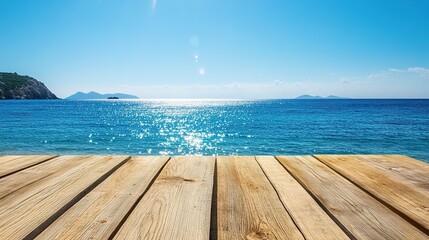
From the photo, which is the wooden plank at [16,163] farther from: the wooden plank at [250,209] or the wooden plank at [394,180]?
the wooden plank at [394,180]

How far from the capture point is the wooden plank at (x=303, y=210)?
3.55ft

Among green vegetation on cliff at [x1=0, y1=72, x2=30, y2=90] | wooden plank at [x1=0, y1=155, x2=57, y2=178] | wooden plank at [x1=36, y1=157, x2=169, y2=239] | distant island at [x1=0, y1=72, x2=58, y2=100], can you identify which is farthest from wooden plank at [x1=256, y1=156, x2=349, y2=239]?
green vegetation on cliff at [x1=0, y1=72, x2=30, y2=90]

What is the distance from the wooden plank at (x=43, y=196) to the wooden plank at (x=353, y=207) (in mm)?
1295

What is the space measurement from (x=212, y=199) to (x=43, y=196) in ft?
3.01

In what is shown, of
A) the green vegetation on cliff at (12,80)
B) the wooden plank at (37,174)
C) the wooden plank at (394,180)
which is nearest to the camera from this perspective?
the wooden plank at (394,180)

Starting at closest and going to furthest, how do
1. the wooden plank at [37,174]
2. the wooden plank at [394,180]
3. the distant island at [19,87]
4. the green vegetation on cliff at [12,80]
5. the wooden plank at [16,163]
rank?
the wooden plank at [394,180] < the wooden plank at [37,174] < the wooden plank at [16,163] < the distant island at [19,87] < the green vegetation on cliff at [12,80]

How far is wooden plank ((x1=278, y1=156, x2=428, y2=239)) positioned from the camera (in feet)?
3.61

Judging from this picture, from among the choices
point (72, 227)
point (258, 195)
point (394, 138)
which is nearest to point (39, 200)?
point (72, 227)

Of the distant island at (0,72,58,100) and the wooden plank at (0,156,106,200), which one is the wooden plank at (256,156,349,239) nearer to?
the wooden plank at (0,156,106,200)

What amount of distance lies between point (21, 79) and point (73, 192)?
663ft

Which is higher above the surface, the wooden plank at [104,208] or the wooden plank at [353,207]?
the wooden plank at [104,208]

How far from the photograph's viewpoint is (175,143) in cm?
2395

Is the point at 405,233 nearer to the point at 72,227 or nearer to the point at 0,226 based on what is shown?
the point at 72,227

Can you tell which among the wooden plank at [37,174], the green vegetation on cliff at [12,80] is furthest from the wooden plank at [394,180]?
the green vegetation on cliff at [12,80]
